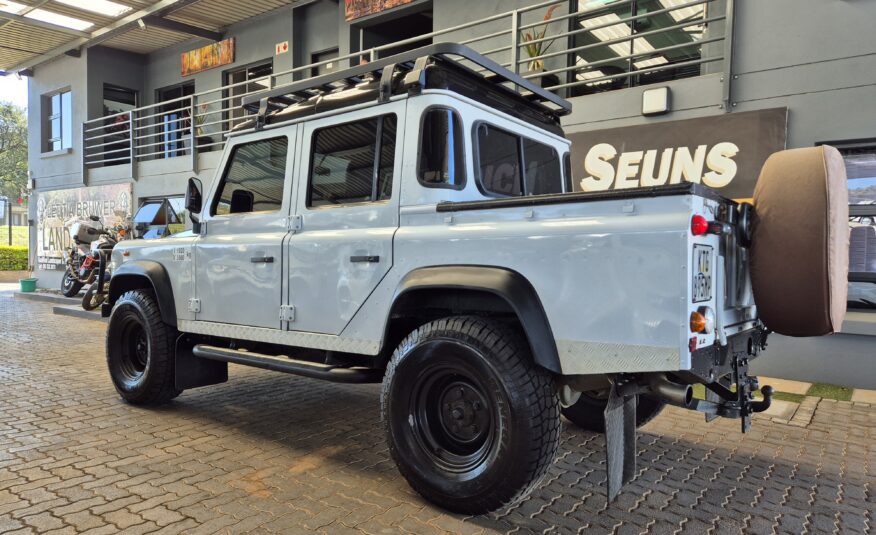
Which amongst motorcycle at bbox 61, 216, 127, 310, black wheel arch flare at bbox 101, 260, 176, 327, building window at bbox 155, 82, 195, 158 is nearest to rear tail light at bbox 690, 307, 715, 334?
black wheel arch flare at bbox 101, 260, 176, 327

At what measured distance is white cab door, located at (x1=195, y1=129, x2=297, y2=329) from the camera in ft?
13.0

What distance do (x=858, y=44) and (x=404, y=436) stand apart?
239 inches

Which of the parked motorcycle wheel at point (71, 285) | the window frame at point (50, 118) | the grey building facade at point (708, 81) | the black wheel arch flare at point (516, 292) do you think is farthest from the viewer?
the window frame at point (50, 118)

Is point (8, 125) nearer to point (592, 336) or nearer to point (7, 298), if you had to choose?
point (7, 298)

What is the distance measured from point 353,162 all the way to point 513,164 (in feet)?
3.62

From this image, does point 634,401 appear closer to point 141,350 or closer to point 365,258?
point 365,258

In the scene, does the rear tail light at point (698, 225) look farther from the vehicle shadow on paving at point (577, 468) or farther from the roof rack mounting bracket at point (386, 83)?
the roof rack mounting bracket at point (386, 83)

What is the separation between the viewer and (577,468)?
3.70m

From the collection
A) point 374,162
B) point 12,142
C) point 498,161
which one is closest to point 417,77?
point 374,162

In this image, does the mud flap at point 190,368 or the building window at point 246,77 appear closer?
the mud flap at point 190,368

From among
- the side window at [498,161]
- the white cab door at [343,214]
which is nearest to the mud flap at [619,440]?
the white cab door at [343,214]

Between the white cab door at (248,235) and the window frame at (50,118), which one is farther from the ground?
the window frame at (50,118)

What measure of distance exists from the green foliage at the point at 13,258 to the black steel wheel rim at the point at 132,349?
2347 centimetres

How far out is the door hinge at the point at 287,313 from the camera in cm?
379
